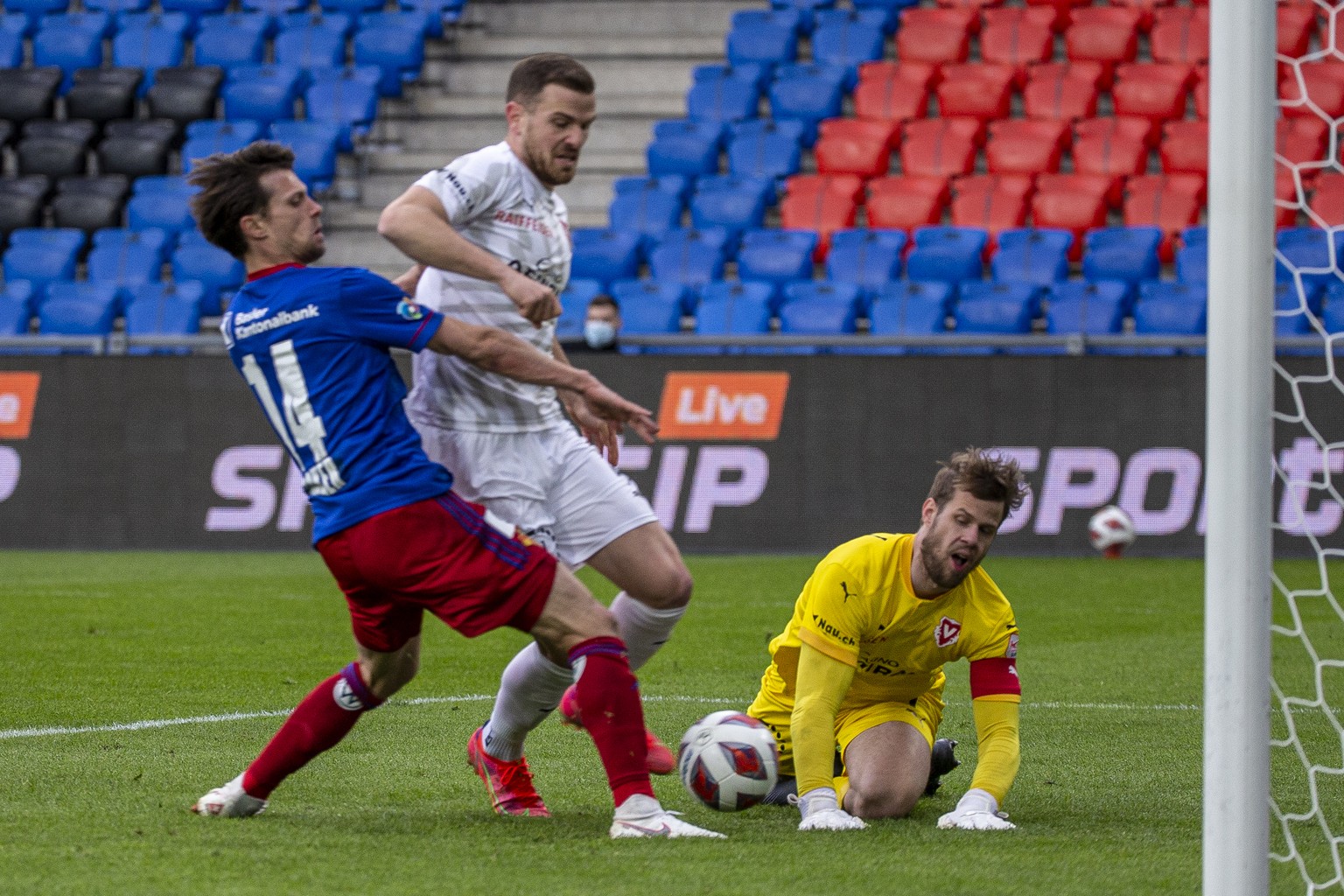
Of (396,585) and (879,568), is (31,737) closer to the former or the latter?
(396,585)

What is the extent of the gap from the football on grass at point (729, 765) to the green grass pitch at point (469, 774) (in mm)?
86

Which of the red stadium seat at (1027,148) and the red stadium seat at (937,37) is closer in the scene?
the red stadium seat at (1027,148)

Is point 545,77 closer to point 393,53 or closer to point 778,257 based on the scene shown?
point 778,257

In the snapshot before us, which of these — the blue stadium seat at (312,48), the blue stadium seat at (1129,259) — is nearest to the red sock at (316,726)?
the blue stadium seat at (1129,259)

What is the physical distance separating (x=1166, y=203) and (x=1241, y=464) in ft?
43.0

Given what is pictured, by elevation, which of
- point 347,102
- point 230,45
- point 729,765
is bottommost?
point 729,765

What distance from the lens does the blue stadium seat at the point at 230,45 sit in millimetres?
19125

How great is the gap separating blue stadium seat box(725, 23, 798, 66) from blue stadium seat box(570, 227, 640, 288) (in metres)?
3.17

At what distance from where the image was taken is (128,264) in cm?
1677

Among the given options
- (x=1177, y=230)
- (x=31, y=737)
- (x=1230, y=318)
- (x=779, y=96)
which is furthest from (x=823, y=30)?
(x=1230, y=318)

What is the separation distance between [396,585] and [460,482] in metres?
0.49

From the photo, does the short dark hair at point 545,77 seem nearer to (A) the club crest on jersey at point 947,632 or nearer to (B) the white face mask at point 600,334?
(A) the club crest on jersey at point 947,632

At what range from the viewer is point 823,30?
18234 mm

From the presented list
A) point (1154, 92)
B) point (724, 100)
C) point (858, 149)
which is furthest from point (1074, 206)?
point (724, 100)
